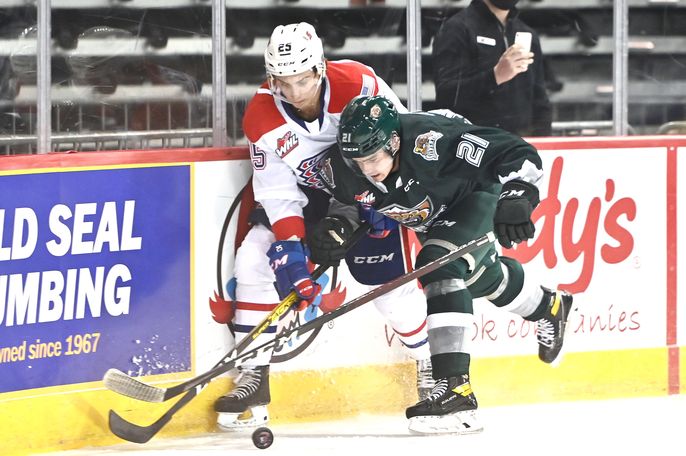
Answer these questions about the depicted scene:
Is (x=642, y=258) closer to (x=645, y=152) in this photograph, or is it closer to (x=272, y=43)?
(x=645, y=152)

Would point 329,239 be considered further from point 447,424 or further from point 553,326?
point 553,326

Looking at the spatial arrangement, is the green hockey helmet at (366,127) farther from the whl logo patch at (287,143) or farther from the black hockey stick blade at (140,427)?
the black hockey stick blade at (140,427)

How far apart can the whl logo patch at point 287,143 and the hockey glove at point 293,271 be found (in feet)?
0.96

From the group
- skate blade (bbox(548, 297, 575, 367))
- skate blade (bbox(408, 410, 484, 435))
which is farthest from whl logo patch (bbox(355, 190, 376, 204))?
skate blade (bbox(548, 297, 575, 367))

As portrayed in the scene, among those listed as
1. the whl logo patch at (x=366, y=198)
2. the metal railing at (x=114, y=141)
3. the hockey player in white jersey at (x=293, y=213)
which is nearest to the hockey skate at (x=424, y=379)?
the hockey player in white jersey at (x=293, y=213)

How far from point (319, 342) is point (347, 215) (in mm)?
→ 524

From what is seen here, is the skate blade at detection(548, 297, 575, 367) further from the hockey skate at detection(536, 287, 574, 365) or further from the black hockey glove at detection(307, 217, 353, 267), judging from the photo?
the black hockey glove at detection(307, 217, 353, 267)

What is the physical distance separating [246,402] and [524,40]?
174cm

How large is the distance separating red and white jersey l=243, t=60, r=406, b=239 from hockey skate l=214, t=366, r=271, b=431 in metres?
0.50

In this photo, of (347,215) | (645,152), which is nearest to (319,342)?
(347,215)

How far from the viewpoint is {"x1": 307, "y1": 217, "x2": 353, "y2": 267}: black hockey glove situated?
405cm

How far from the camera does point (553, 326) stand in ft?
14.9

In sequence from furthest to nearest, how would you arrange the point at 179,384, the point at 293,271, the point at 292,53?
the point at 179,384, the point at 293,271, the point at 292,53

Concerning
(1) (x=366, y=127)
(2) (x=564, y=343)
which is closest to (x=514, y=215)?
(1) (x=366, y=127)
